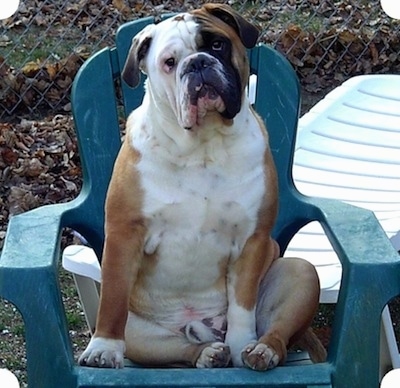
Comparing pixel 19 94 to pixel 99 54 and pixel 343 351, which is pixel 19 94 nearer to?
pixel 99 54

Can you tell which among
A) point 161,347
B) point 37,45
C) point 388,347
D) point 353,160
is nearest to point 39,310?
point 161,347

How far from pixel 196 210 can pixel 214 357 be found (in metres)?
0.37

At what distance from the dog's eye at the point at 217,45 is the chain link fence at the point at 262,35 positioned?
303cm

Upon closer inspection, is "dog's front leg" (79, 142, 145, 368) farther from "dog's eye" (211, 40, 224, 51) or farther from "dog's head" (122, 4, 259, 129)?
"dog's eye" (211, 40, 224, 51)

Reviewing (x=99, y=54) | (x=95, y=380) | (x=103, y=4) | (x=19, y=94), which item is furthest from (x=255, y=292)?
(x=103, y=4)

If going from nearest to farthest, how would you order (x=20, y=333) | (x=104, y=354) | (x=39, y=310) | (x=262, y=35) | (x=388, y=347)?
(x=39, y=310) → (x=104, y=354) → (x=388, y=347) → (x=20, y=333) → (x=262, y=35)

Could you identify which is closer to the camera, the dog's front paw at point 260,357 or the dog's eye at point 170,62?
the dog's front paw at point 260,357

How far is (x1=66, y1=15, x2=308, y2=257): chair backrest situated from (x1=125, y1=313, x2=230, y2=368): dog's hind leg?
555mm

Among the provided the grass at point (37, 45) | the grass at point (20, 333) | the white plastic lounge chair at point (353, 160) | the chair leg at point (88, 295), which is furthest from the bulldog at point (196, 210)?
the grass at point (37, 45)

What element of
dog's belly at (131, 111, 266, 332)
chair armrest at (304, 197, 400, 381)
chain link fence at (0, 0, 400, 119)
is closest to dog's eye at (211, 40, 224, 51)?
dog's belly at (131, 111, 266, 332)

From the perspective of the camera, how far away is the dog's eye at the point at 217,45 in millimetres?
2650

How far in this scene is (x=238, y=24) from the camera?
2.69m

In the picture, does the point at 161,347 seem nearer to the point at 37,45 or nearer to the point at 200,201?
A: the point at 200,201

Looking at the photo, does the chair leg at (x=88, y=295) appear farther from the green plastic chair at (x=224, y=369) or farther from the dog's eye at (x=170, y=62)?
the dog's eye at (x=170, y=62)
